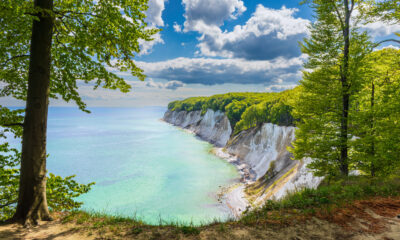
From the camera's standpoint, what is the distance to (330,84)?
531 inches

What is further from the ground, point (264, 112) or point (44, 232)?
point (264, 112)

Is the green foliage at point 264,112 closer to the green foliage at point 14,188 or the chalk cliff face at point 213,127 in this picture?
the chalk cliff face at point 213,127

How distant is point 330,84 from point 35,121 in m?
16.3

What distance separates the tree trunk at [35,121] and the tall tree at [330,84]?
593 inches

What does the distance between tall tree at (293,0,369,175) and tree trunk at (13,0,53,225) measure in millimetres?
15054

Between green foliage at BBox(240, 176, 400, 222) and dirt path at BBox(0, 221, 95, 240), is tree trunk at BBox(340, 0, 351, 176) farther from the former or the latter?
dirt path at BBox(0, 221, 95, 240)

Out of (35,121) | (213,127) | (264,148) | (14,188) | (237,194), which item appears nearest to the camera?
(35,121)

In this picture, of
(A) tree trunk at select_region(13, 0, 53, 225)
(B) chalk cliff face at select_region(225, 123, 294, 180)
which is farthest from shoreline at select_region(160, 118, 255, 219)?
(A) tree trunk at select_region(13, 0, 53, 225)

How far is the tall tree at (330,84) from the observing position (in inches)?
504

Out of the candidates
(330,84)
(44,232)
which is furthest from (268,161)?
(44,232)

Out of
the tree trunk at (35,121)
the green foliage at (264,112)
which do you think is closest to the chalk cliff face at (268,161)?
the green foliage at (264,112)

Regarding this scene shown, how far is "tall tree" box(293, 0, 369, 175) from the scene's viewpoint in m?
12.8

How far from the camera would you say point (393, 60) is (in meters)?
12.3

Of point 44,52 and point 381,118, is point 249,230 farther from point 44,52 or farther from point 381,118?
point 381,118
